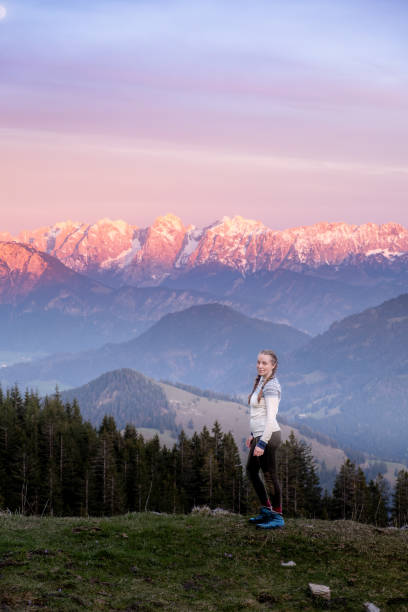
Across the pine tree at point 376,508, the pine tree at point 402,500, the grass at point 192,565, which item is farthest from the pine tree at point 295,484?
the grass at point 192,565

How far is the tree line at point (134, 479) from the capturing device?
7694cm

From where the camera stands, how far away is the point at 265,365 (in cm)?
2075

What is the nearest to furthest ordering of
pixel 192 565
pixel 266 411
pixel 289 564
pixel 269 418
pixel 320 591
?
pixel 320 591 → pixel 192 565 → pixel 289 564 → pixel 269 418 → pixel 266 411

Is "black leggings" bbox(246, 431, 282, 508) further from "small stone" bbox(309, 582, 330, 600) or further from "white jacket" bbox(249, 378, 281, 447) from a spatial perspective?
"small stone" bbox(309, 582, 330, 600)

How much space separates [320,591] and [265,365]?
7.46 m

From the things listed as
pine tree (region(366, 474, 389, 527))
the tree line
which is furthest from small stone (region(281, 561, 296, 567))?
pine tree (region(366, 474, 389, 527))

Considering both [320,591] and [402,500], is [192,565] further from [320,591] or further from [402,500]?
[402,500]

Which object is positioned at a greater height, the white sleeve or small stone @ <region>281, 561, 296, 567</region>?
the white sleeve

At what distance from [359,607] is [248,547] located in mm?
5630

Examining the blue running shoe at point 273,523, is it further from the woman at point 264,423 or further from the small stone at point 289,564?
the small stone at point 289,564

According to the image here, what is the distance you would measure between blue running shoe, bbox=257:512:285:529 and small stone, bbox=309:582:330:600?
5.58 m

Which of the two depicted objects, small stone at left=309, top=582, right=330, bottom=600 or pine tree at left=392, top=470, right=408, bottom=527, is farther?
pine tree at left=392, top=470, right=408, bottom=527

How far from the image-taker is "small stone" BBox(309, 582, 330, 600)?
54.5 ft

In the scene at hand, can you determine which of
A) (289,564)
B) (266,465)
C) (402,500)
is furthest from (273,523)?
(402,500)
